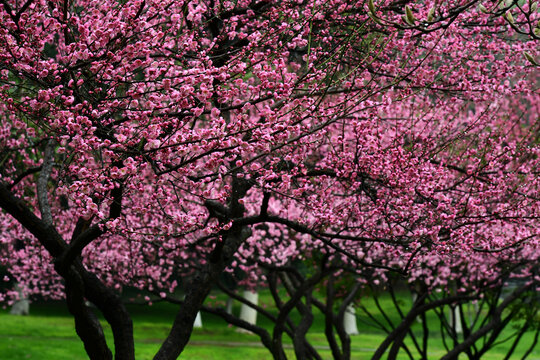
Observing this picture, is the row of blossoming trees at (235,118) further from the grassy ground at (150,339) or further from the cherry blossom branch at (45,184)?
the grassy ground at (150,339)

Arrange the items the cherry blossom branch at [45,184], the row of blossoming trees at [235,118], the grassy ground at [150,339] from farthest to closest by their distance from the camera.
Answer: the grassy ground at [150,339]
the cherry blossom branch at [45,184]
the row of blossoming trees at [235,118]

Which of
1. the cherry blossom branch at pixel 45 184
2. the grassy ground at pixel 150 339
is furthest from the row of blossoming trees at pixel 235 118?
the grassy ground at pixel 150 339

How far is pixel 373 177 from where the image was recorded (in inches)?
320

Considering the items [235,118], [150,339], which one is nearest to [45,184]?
[235,118]

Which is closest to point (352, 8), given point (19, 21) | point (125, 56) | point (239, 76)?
A: point (239, 76)

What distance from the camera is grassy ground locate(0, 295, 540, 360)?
22.4 meters

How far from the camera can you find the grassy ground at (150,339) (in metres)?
→ 22.4

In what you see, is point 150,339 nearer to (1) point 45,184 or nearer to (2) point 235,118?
(1) point 45,184

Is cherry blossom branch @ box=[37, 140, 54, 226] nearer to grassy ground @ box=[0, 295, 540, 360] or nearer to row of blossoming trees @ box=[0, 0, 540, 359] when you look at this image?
row of blossoming trees @ box=[0, 0, 540, 359]

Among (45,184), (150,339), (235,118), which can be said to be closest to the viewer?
(235,118)

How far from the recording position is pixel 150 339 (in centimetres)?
2803

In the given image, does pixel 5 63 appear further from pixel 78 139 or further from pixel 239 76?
pixel 239 76

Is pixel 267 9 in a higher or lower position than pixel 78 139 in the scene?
higher

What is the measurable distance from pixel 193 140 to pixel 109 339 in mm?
23617
